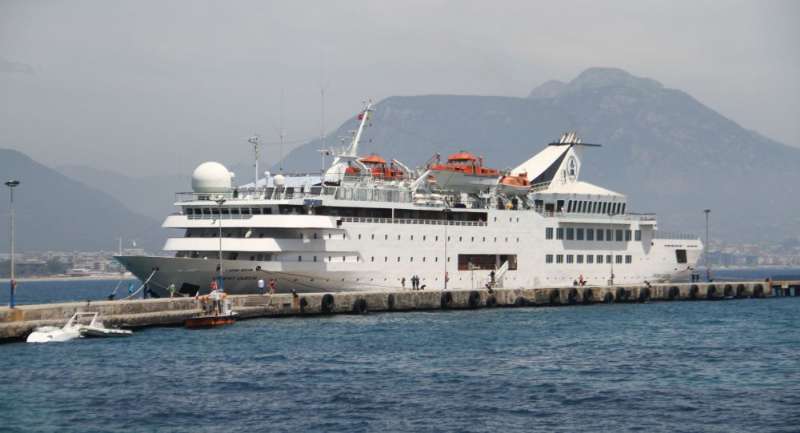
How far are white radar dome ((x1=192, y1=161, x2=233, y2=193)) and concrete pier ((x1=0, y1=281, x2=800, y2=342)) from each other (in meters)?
9.24

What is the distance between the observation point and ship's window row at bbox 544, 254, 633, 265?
255ft

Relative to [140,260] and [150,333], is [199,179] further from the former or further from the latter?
[150,333]

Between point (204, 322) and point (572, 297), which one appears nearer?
point (204, 322)

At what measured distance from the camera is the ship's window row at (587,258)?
7769cm

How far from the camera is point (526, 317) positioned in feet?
208

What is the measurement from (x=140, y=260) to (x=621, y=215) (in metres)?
39.3

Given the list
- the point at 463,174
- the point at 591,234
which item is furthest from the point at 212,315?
the point at 591,234

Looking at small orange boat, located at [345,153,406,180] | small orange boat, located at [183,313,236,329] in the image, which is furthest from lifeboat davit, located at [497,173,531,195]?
small orange boat, located at [183,313,236,329]

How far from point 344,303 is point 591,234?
27.0 m

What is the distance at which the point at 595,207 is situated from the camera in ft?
269

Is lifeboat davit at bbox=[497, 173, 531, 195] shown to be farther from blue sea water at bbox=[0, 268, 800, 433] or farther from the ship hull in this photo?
blue sea water at bbox=[0, 268, 800, 433]

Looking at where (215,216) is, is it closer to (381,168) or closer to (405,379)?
(381,168)

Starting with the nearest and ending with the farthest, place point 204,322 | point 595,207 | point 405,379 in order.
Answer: point 405,379, point 204,322, point 595,207

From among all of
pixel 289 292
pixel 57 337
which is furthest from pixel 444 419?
pixel 289 292
